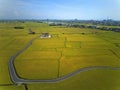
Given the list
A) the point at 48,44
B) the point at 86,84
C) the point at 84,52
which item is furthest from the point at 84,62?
the point at 48,44

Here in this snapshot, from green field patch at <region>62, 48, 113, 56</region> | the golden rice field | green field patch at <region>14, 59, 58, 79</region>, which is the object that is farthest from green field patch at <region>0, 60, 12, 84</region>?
green field patch at <region>62, 48, 113, 56</region>

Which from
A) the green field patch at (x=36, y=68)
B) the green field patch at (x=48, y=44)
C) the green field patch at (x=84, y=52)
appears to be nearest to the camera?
the green field patch at (x=36, y=68)

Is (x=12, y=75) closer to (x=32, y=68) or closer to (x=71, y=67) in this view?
(x=32, y=68)

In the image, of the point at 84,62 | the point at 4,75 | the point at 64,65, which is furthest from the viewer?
the point at 84,62

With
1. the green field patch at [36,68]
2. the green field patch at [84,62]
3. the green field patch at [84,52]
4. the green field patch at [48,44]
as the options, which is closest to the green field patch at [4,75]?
the green field patch at [36,68]

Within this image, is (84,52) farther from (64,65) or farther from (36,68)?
(36,68)

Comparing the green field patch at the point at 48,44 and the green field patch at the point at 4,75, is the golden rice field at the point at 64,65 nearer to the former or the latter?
the green field patch at the point at 4,75

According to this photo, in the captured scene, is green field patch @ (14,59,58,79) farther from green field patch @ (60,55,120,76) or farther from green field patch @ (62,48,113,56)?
green field patch @ (62,48,113,56)
